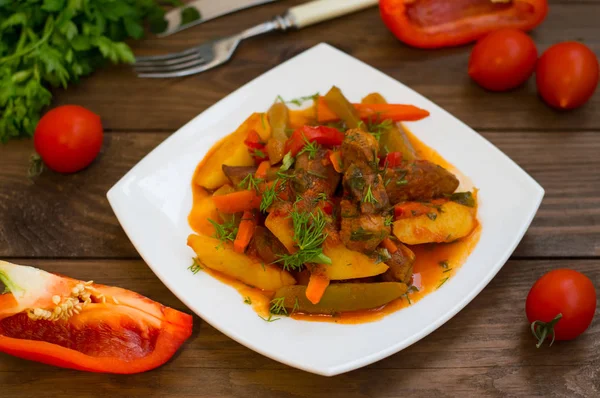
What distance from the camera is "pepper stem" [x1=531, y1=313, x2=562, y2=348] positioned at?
7.65ft

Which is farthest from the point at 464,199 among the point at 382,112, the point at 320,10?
the point at 320,10

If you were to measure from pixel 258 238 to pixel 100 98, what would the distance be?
1.49m

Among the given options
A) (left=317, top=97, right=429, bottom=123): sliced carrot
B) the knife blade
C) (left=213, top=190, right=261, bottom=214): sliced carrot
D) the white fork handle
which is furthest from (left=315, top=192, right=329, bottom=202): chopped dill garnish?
the knife blade

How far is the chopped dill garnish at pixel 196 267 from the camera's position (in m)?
2.49

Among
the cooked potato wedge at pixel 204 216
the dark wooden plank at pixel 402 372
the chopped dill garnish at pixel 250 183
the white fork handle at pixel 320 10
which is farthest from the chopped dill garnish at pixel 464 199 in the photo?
the white fork handle at pixel 320 10

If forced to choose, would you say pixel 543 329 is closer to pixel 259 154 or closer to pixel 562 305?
pixel 562 305

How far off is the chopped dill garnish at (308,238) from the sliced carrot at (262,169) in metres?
0.28

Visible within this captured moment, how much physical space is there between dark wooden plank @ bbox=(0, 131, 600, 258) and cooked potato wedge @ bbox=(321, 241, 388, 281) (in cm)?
77

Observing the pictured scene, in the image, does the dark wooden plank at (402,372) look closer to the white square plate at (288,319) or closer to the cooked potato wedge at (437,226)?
the white square plate at (288,319)

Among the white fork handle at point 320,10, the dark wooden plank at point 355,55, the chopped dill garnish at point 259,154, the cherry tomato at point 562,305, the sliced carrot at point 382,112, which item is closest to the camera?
the cherry tomato at point 562,305

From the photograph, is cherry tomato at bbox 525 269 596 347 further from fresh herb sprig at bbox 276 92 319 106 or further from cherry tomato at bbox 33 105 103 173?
cherry tomato at bbox 33 105 103 173

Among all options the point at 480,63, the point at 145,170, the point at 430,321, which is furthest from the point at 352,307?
the point at 480,63

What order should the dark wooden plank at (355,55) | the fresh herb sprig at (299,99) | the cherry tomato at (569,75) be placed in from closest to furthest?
the fresh herb sprig at (299,99)
the cherry tomato at (569,75)
the dark wooden plank at (355,55)

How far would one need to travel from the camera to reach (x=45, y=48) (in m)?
3.30
